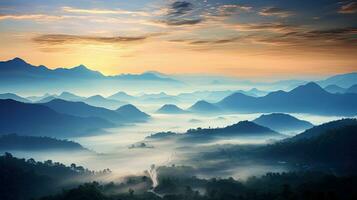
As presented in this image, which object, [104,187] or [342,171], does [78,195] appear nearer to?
[104,187]

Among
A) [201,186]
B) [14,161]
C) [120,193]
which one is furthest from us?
[14,161]

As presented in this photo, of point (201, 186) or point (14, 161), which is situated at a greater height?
point (14, 161)

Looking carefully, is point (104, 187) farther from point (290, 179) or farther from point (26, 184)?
point (290, 179)

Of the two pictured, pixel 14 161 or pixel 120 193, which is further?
pixel 14 161

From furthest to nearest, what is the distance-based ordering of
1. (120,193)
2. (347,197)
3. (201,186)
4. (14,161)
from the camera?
(14,161) → (201,186) → (120,193) → (347,197)

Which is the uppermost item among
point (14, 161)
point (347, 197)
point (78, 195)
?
point (14, 161)

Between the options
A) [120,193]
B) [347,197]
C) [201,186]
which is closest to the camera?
[347,197]

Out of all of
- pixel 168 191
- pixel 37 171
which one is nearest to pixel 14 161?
pixel 37 171

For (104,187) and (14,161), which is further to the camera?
(14,161)

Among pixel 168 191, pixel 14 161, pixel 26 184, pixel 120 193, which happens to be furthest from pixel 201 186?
pixel 14 161
